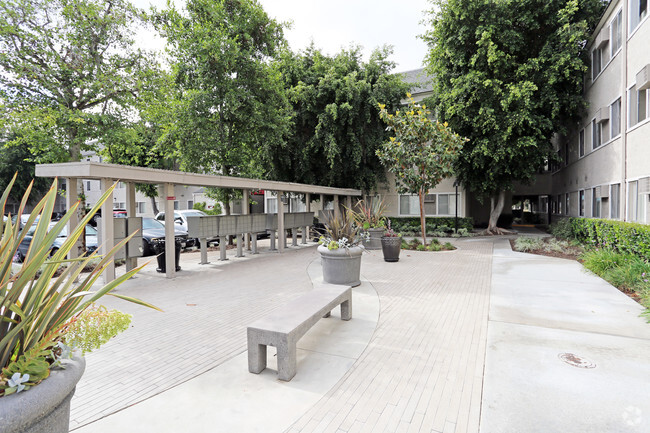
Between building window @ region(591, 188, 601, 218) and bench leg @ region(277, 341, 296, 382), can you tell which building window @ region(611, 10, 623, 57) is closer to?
building window @ region(591, 188, 601, 218)

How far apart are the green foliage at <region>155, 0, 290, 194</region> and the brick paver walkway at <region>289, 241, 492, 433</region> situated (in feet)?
32.8

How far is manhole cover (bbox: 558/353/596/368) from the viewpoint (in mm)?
3746

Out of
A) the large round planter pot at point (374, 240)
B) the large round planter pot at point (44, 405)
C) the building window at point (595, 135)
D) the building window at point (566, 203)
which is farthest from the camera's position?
the building window at point (566, 203)

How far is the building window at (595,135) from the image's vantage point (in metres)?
14.4

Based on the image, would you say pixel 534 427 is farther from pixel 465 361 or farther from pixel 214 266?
pixel 214 266

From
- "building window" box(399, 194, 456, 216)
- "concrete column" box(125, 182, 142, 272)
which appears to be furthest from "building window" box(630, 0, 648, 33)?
"concrete column" box(125, 182, 142, 272)

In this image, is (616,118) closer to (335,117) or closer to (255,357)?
(335,117)

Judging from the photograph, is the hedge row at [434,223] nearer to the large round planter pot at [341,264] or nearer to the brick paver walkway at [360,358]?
the brick paver walkway at [360,358]

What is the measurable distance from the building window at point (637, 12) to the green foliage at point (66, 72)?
14447 millimetres

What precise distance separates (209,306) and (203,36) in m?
10.7

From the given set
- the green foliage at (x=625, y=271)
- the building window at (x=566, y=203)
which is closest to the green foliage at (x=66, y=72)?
the green foliage at (x=625, y=271)

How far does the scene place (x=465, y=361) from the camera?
3941mm

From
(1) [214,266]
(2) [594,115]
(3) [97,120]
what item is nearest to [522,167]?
(2) [594,115]

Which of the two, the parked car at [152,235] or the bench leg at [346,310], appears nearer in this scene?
the bench leg at [346,310]
